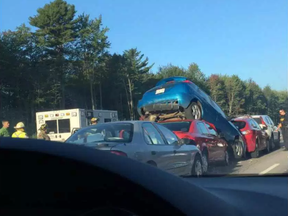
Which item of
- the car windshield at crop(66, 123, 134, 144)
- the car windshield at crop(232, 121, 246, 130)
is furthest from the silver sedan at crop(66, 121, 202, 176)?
the car windshield at crop(232, 121, 246, 130)

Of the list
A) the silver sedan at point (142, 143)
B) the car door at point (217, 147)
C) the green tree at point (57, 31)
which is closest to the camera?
the silver sedan at point (142, 143)

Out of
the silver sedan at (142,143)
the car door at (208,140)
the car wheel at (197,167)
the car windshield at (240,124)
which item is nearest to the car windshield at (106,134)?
the silver sedan at (142,143)

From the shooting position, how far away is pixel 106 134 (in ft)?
20.9

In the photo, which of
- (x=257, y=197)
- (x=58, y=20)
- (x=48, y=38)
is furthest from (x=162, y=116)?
(x=48, y=38)

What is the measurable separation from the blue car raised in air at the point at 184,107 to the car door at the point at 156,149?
569 cm

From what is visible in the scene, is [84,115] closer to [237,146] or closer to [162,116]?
[162,116]

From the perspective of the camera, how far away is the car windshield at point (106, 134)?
6195 mm

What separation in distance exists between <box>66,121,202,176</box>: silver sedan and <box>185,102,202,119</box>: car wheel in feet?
16.8

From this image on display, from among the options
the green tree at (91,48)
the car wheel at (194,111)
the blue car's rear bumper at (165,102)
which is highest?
the green tree at (91,48)

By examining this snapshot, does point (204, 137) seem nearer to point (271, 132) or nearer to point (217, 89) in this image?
point (271, 132)

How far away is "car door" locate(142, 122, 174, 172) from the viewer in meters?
6.28

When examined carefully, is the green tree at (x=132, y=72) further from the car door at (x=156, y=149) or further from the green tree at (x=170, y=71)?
the car door at (x=156, y=149)

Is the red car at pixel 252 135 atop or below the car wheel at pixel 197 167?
atop

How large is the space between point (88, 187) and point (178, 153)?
18.4 feet
